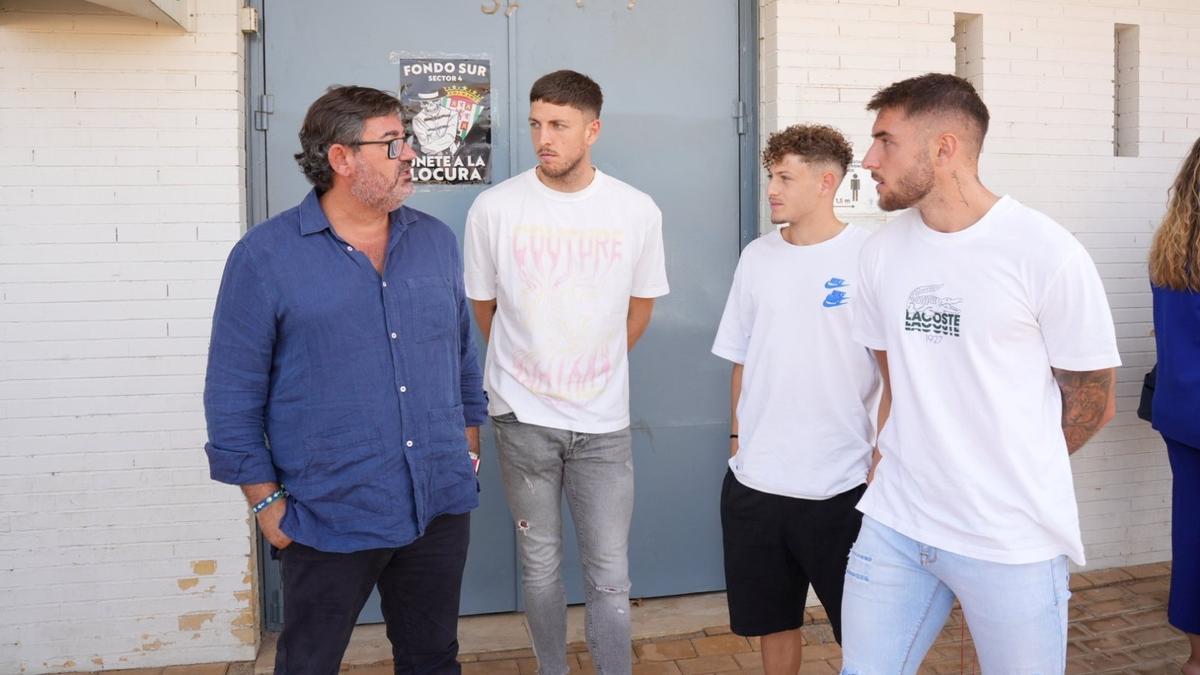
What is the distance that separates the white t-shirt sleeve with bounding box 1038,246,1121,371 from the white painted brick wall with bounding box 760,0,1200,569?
2305mm

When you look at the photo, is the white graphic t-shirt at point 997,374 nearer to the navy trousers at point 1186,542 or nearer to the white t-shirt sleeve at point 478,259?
the white t-shirt sleeve at point 478,259

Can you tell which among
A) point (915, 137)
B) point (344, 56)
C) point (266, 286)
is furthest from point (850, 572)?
point (344, 56)

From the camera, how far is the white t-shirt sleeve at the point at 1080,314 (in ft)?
7.62

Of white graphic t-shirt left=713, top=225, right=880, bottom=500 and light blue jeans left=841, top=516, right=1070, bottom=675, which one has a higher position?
white graphic t-shirt left=713, top=225, right=880, bottom=500

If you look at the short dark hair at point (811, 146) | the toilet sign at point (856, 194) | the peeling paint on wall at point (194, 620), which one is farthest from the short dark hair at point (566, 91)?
the peeling paint on wall at point (194, 620)

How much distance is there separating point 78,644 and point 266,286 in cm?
231

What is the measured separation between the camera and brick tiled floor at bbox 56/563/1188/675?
4113mm

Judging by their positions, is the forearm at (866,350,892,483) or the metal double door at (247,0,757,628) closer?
the forearm at (866,350,892,483)

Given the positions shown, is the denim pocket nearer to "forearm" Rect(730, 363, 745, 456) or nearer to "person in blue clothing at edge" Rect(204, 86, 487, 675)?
"forearm" Rect(730, 363, 745, 456)

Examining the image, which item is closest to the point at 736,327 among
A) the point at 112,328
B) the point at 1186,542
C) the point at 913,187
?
the point at 913,187

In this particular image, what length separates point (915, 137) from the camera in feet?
8.39

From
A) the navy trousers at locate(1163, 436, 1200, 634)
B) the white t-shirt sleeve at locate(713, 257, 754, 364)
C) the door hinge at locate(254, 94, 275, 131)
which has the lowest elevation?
the navy trousers at locate(1163, 436, 1200, 634)

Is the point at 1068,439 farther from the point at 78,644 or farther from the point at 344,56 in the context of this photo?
the point at 78,644

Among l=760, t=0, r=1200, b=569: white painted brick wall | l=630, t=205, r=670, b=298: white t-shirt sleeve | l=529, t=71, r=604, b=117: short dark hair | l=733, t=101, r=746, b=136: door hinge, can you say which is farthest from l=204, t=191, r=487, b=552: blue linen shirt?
l=760, t=0, r=1200, b=569: white painted brick wall
